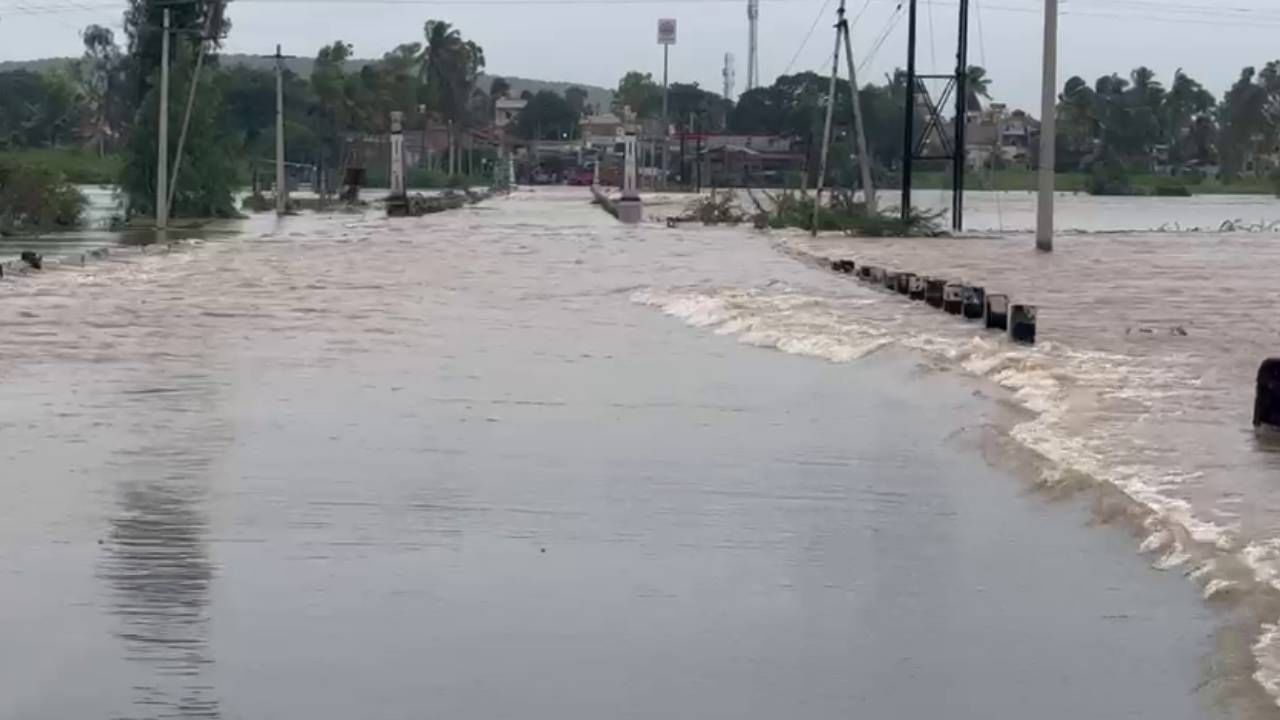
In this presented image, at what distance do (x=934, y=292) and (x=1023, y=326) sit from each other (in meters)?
5.35

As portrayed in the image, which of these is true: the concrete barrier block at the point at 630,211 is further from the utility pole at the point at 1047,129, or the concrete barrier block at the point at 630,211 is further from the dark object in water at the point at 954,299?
the dark object in water at the point at 954,299

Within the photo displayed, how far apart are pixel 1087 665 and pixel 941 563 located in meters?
1.73

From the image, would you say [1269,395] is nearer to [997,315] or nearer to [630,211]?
[997,315]

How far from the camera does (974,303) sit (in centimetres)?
2294

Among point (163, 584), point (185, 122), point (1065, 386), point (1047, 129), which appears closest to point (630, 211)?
point (185, 122)

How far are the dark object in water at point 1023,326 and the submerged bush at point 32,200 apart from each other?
97.9 ft

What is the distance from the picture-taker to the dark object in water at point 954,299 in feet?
77.0

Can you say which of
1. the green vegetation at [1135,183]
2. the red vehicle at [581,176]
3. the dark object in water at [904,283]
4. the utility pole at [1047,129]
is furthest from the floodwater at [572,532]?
the red vehicle at [581,176]

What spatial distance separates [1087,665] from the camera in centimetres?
736

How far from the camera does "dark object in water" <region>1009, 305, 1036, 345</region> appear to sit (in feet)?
64.6

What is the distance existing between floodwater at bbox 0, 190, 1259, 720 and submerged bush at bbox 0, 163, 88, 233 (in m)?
27.2

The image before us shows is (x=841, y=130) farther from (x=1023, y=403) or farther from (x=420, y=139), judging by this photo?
(x=1023, y=403)

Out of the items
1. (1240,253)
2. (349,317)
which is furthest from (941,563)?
(1240,253)

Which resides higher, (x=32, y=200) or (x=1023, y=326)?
(x=32, y=200)
